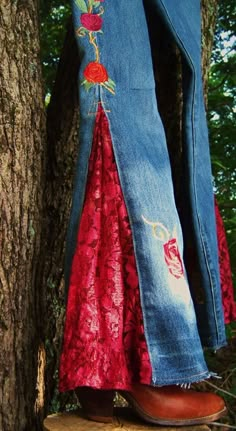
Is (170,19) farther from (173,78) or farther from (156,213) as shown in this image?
(156,213)

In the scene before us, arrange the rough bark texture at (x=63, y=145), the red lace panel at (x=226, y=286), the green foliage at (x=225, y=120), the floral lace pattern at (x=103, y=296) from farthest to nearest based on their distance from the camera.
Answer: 1. the green foliage at (x=225, y=120)
2. the rough bark texture at (x=63, y=145)
3. the red lace panel at (x=226, y=286)
4. the floral lace pattern at (x=103, y=296)

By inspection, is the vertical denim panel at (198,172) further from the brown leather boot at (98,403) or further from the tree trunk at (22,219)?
the brown leather boot at (98,403)

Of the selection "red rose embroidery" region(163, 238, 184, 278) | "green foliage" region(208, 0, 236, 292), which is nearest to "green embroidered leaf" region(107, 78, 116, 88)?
"red rose embroidery" region(163, 238, 184, 278)

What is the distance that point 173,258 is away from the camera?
4.42ft

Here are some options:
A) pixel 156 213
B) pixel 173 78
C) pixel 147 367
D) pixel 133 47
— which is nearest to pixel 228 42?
pixel 173 78

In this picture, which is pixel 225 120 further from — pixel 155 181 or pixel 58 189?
pixel 155 181

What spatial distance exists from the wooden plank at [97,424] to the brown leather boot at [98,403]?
15mm

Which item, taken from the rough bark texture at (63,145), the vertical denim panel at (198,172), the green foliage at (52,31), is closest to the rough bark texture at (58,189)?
the rough bark texture at (63,145)

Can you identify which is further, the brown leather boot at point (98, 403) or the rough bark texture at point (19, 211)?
Answer: the rough bark texture at point (19, 211)

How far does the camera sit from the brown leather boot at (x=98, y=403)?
1.31 meters

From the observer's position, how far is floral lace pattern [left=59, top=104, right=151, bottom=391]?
49.7 inches

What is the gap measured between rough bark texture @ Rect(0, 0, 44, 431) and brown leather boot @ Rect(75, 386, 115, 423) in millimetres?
207

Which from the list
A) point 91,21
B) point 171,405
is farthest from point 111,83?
point 171,405

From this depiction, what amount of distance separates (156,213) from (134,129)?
196mm
